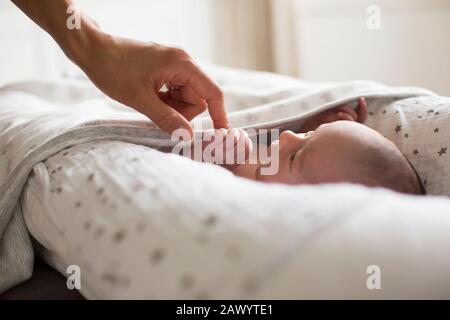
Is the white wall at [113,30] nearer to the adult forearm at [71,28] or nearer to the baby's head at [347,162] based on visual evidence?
the adult forearm at [71,28]

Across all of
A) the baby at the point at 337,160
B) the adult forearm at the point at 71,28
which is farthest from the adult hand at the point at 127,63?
the baby at the point at 337,160

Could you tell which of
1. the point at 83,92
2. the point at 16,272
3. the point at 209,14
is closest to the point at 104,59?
the point at 16,272

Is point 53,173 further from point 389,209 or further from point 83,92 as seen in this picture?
point 83,92

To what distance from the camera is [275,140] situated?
1117mm

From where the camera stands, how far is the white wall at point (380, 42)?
7.09 feet

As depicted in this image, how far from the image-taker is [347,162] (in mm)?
861

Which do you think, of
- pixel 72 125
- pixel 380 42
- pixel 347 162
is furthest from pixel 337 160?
pixel 380 42

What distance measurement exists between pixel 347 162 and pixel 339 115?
1.02 feet

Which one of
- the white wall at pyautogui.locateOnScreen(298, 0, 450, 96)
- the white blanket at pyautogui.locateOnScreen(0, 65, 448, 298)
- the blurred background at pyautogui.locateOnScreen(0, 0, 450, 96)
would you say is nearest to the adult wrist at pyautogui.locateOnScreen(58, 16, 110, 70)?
the white blanket at pyautogui.locateOnScreen(0, 65, 448, 298)

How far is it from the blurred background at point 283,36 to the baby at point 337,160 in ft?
4.74

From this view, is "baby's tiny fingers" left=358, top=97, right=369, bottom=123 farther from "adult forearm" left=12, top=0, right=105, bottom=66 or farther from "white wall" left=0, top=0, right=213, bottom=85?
"white wall" left=0, top=0, right=213, bottom=85

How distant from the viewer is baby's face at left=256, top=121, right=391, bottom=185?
0.87 metres

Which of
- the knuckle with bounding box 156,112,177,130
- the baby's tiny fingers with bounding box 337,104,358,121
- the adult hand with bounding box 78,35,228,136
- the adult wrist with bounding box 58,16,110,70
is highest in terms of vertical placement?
the adult wrist with bounding box 58,16,110,70

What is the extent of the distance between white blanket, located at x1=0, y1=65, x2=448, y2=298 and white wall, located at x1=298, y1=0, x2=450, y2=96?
3.47 ft
